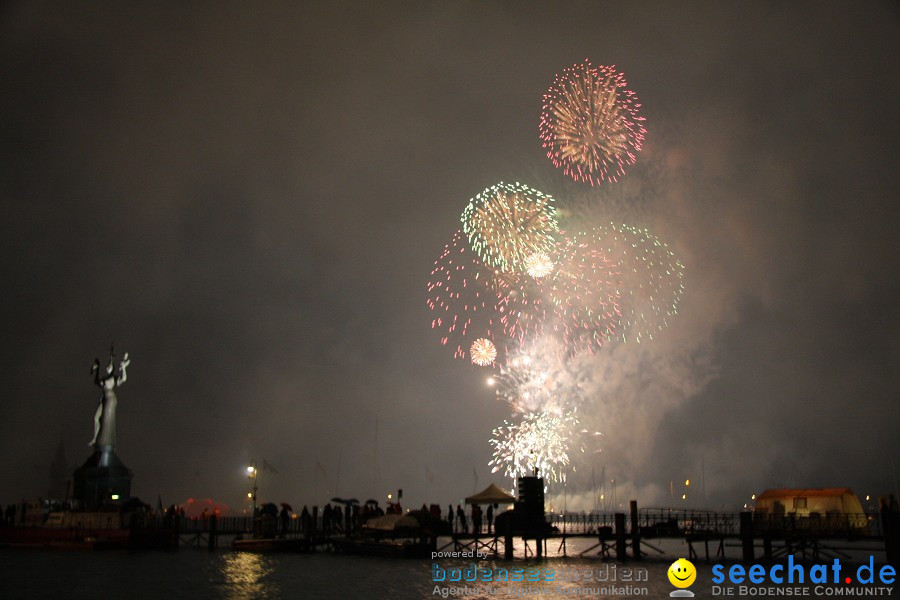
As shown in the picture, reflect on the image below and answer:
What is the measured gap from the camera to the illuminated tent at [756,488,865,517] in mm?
44031

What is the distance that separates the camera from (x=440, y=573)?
41250 mm

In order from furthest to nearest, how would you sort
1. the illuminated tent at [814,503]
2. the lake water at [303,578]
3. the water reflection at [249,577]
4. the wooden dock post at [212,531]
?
the wooden dock post at [212,531] < the illuminated tent at [814,503] < the water reflection at [249,577] < the lake water at [303,578]

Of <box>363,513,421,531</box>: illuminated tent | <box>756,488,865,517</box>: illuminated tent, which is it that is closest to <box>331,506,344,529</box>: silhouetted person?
<box>363,513,421,531</box>: illuminated tent

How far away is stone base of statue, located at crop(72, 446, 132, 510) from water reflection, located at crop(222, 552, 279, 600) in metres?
13.1

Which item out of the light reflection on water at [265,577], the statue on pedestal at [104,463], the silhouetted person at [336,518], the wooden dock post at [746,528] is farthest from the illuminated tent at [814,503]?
the statue on pedestal at [104,463]

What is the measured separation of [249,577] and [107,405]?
2853cm

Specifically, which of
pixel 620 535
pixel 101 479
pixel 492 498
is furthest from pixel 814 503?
Answer: pixel 101 479

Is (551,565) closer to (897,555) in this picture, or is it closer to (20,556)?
(897,555)

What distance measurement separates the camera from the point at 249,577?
3984 centimetres

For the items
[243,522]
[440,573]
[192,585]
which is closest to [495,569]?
[440,573]

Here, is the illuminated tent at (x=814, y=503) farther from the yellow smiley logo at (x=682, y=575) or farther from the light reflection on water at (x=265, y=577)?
the yellow smiley logo at (x=682, y=575)

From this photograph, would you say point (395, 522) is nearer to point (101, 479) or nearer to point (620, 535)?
point (620, 535)

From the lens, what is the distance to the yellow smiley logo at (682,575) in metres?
38.6

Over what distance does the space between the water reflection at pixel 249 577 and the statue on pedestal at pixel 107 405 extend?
15769 millimetres
